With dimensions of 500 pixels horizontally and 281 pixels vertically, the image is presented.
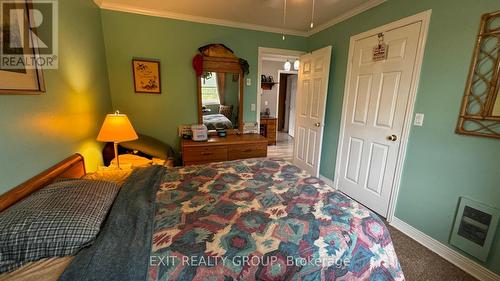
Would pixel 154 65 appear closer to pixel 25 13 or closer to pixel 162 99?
pixel 162 99

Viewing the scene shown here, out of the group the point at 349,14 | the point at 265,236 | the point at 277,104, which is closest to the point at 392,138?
the point at 349,14

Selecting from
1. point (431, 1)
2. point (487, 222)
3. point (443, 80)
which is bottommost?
point (487, 222)

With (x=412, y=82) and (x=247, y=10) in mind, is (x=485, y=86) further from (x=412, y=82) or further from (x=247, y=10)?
(x=247, y=10)

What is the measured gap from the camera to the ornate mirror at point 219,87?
2849 millimetres

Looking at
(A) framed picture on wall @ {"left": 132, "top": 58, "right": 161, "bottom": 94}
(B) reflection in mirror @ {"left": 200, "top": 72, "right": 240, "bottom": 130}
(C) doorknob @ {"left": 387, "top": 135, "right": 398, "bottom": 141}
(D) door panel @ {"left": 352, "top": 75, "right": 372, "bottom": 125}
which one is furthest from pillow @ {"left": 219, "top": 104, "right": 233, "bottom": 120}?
(C) doorknob @ {"left": 387, "top": 135, "right": 398, "bottom": 141}

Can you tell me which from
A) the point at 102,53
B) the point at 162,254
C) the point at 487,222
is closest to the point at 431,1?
the point at 487,222

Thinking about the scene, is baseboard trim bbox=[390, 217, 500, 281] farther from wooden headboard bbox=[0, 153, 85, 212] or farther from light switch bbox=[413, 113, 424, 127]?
wooden headboard bbox=[0, 153, 85, 212]

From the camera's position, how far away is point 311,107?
3.12 m

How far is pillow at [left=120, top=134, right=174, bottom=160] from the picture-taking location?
235 cm

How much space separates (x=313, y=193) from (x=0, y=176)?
1726 mm

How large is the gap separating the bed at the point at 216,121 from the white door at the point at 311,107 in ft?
4.10

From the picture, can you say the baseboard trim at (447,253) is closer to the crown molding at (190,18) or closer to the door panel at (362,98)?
the door panel at (362,98)

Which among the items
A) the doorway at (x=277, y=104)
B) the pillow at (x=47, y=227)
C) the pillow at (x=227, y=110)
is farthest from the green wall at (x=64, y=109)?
the doorway at (x=277, y=104)

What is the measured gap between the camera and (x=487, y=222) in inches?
58.2
